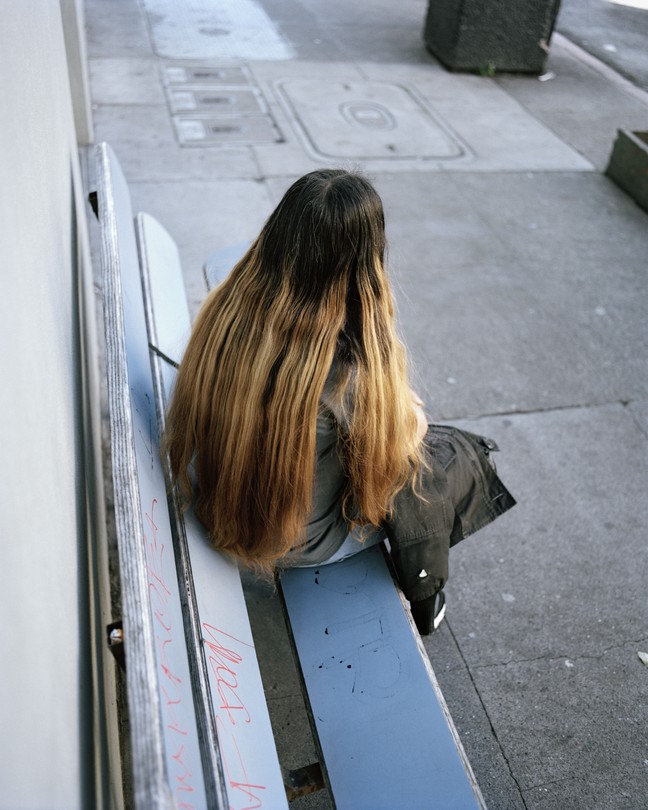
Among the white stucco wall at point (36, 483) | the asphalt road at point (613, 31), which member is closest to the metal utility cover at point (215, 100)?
the white stucco wall at point (36, 483)

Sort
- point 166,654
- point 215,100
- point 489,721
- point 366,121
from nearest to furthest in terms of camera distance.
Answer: point 166,654 < point 489,721 < point 366,121 < point 215,100

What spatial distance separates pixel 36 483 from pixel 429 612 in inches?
62.6

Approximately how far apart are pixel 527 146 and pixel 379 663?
5592 millimetres

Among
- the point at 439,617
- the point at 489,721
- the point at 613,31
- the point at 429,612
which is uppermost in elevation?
the point at 613,31

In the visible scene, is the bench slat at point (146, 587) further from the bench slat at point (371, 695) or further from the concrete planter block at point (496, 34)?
the concrete planter block at point (496, 34)

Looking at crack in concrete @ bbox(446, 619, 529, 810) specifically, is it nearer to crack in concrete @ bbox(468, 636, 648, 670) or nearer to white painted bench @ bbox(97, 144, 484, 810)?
crack in concrete @ bbox(468, 636, 648, 670)

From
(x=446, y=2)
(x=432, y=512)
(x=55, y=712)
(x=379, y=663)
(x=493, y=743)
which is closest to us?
(x=55, y=712)

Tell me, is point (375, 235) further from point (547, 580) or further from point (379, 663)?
point (547, 580)

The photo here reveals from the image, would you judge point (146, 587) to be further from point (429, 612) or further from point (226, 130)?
point (226, 130)

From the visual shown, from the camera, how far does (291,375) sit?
65.1 inches

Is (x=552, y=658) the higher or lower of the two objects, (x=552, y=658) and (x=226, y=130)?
the lower

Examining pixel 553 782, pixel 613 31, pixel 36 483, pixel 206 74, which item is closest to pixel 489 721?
pixel 553 782

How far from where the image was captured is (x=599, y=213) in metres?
5.37

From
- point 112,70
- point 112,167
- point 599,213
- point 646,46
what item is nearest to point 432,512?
point 112,167
